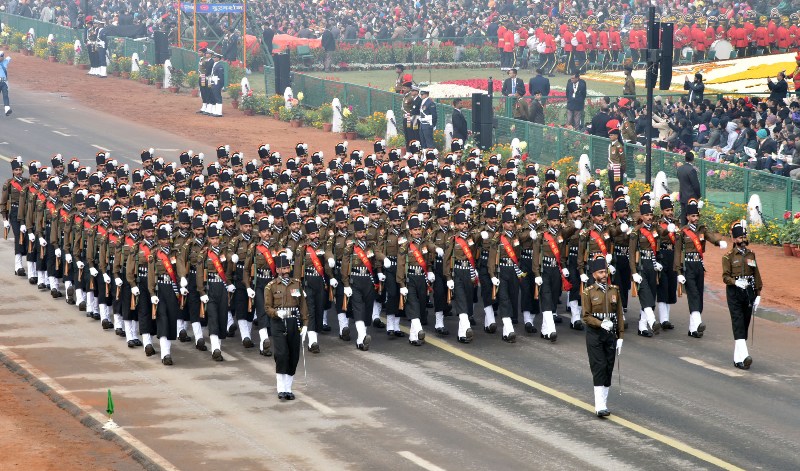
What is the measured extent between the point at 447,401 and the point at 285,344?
2.15m

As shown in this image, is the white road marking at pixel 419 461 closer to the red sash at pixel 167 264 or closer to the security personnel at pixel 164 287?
the security personnel at pixel 164 287

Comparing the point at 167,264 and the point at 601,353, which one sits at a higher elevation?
the point at 167,264

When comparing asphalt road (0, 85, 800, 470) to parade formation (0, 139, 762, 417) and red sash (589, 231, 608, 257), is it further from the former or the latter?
red sash (589, 231, 608, 257)

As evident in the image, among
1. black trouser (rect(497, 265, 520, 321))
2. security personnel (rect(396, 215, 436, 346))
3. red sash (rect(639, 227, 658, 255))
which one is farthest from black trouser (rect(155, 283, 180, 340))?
red sash (rect(639, 227, 658, 255))

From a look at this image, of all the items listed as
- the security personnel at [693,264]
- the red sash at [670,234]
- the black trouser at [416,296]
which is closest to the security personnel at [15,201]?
the black trouser at [416,296]

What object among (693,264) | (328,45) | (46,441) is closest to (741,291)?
(693,264)

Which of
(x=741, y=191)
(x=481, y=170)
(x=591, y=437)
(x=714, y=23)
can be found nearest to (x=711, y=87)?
(x=714, y=23)

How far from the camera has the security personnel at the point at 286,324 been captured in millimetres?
19062

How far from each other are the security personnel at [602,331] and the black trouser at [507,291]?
3614 millimetres

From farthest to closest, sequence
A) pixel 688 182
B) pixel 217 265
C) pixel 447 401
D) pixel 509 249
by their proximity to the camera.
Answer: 1. pixel 688 182
2. pixel 509 249
3. pixel 217 265
4. pixel 447 401

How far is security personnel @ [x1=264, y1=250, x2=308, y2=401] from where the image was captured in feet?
62.5

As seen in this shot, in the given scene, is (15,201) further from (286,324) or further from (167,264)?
(286,324)

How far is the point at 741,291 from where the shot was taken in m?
20.6

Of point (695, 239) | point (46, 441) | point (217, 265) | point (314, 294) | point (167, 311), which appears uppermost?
point (695, 239)
